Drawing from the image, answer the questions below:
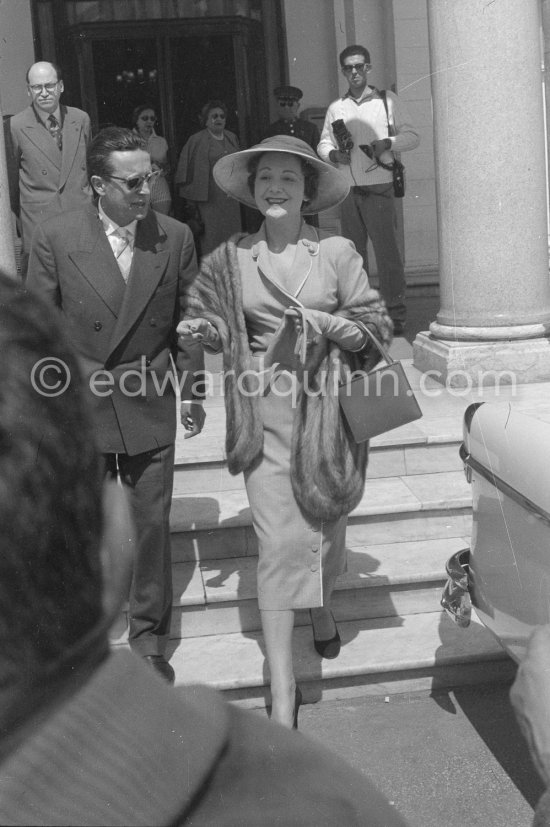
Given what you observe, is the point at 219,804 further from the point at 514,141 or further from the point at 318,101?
the point at 318,101

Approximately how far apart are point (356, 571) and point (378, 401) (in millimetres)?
1266

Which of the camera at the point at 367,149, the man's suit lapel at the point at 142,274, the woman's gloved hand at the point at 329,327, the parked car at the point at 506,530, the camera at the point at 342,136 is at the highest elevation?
the camera at the point at 342,136

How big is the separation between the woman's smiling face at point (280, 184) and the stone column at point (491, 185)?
9.70 ft

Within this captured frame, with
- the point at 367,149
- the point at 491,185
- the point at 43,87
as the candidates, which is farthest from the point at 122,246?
the point at 367,149

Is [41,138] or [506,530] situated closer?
[506,530]

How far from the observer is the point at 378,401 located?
12.4ft

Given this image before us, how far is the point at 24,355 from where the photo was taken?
0.58m

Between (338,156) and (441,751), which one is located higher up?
(338,156)

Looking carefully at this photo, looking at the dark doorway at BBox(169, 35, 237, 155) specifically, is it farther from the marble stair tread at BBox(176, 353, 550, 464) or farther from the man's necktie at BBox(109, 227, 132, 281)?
the man's necktie at BBox(109, 227, 132, 281)

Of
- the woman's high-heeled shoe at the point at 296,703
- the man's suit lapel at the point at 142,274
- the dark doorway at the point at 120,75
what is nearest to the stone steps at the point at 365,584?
the woman's high-heeled shoe at the point at 296,703

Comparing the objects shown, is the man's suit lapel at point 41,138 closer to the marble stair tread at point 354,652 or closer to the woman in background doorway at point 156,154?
the woman in background doorway at point 156,154

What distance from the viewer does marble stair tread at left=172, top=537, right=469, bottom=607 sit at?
186 inches

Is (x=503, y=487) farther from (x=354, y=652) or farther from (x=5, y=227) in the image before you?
(x=5, y=227)

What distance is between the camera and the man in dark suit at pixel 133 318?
12.7 feet
